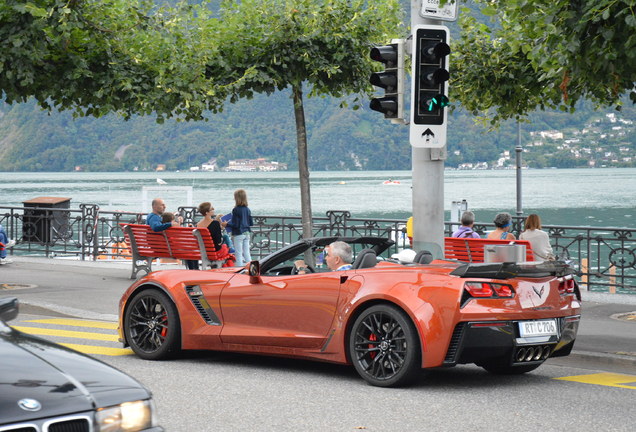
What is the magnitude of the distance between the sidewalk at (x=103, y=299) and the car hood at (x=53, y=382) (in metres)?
6.30

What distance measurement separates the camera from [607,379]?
9188 millimetres

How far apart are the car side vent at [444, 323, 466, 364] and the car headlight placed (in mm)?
3818

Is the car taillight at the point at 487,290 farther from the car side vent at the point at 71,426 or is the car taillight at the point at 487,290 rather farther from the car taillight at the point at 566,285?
the car side vent at the point at 71,426

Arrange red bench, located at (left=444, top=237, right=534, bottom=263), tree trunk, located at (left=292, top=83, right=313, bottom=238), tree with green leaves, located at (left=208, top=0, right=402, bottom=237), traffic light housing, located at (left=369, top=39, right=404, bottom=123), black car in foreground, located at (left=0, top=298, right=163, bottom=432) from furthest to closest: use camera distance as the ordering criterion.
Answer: tree trunk, located at (left=292, top=83, right=313, bottom=238)
tree with green leaves, located at (left=208, top=0, right=402, bottom=237)
red bench, located at (left=444, top=237, right=534, bottom=263)
traffic light housing, located at (left=369, top=39, right=404, bottom=123)
black car in foreground, located at (left=0, top=298, right=163, bottom=432)

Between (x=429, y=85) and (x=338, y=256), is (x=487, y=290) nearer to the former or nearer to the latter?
(x=338, y=256)

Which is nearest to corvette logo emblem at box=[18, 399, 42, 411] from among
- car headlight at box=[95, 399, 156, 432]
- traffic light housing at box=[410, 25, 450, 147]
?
car headlight at box=[95, 399, 156, 432]

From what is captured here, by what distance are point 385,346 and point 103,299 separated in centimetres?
751

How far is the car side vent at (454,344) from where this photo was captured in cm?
800

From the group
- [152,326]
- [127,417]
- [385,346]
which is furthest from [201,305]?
[127,417]

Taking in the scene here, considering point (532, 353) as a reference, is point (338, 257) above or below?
above

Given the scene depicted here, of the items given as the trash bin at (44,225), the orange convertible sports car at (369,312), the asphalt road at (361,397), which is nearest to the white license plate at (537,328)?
the orange convertible sports car at (369,312)

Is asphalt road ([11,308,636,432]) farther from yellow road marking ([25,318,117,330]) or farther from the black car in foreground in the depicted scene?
yellow road marking ([25,318,117,330])

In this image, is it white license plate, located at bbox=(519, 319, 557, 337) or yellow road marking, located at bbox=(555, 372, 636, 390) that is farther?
yellow road marking, located at bbox=(555, 372, 636, 390)

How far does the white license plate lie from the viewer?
26.9 feet
